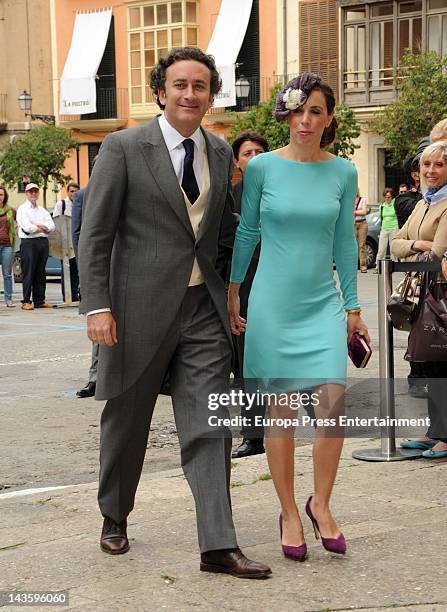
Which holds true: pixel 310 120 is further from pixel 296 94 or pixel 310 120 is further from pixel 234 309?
pixel 234 309

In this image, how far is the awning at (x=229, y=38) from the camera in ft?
146

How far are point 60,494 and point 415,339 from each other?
217 centimetres

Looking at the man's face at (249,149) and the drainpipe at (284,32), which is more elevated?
the drainpipe at (284,32)

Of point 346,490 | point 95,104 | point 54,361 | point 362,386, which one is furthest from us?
point 95,104

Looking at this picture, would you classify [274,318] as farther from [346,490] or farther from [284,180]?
[346,490]

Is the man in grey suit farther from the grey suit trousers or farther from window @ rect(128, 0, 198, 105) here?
window @ rect(128, 0, 198, 105)

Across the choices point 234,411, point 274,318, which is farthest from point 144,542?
point 274,318

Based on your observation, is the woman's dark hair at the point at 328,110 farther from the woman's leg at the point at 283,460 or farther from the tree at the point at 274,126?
the tree at the point at 274,126

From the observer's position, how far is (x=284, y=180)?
16.8 ft

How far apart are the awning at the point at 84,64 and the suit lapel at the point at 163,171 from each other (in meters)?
45.0

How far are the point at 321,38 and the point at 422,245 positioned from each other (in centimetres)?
3670

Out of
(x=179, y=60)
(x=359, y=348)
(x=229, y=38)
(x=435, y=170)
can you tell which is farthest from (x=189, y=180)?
(x=229, y=38)

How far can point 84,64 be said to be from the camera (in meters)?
49.6

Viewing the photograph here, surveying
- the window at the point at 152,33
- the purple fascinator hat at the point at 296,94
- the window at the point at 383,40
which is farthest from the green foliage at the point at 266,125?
the purple fascinator hat at the point at 296,94
